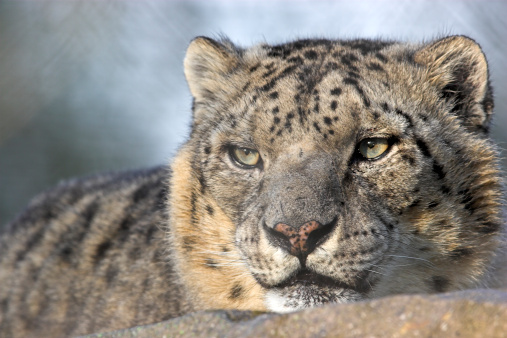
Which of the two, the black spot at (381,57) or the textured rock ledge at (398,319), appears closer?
the textured rock ledge at (398,319)

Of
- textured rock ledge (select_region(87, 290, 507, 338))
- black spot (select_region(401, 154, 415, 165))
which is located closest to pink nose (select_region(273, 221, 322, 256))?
textured rock ledge (select_region(87, 290, 507, 338))

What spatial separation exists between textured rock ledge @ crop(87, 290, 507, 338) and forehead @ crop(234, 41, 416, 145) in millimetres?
1373

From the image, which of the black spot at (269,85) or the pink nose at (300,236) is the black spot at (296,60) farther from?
the pink nose at (300,236)

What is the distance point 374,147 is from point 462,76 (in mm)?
918

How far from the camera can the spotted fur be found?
326 cm

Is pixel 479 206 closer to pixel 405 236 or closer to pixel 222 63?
pixel 405 236

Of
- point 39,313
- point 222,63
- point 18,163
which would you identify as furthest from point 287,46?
point 18,163

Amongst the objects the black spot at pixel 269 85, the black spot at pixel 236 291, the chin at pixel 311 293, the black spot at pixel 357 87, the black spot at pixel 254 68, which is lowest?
the chin at pixel 311 293

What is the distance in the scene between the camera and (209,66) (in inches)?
180

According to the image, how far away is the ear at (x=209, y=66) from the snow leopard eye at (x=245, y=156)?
612 millimetres

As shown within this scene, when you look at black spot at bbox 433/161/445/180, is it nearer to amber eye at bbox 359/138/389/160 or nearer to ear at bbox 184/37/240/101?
amber eye at bbox 359/138/389/160

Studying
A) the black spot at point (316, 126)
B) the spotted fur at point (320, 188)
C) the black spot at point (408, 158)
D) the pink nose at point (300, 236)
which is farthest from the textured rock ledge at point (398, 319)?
the black spot at point (316, 126)

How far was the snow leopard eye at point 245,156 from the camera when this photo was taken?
388 cm

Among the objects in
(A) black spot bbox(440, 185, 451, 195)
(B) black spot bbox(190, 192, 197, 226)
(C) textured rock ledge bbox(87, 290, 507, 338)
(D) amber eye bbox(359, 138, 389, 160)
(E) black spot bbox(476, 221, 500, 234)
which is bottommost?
(C) textured rock ledge bbox(87, 290, 507, 338)
